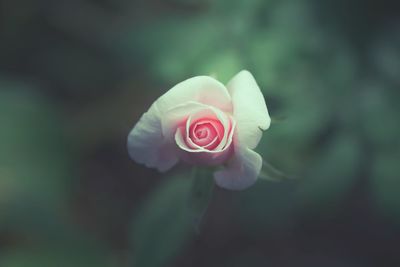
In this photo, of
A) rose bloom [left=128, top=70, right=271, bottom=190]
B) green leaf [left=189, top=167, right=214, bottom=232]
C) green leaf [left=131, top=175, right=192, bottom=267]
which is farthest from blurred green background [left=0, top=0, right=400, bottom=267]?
rose bloom [left=128, top=70, right=271, bottom=190]

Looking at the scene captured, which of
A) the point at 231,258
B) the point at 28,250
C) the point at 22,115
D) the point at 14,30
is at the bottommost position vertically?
the point at 28,250

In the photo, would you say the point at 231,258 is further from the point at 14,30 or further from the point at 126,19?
the point at 14,30

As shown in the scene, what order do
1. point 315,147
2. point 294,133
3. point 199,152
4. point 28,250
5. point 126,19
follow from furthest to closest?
point 126,19 → point 28,250 → point 315,147 → point 294,133 → point 199,152

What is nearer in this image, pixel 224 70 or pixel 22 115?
pixel 224 70

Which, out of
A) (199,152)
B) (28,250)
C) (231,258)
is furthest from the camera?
(231,258)

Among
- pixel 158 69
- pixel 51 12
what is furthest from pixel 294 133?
pixel 51 12

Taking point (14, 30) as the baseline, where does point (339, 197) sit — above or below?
below
